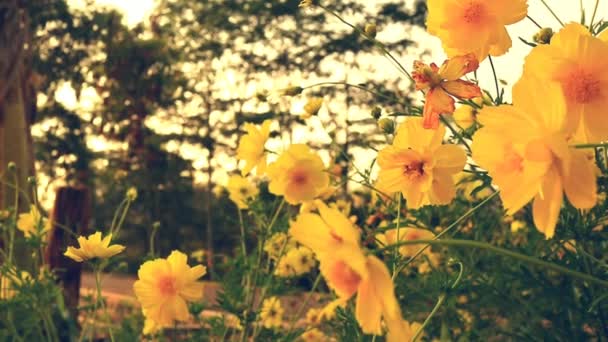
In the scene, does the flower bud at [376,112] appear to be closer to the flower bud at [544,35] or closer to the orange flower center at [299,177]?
the orange flower center at [299,177]

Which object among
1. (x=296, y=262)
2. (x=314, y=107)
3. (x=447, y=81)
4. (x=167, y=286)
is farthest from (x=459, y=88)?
(x=296, y=262)

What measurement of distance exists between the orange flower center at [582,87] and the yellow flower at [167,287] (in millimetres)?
733

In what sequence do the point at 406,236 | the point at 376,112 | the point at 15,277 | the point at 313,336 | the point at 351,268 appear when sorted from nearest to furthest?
the point at 351,268 < the point at 376,112 < the point at 406,236 < the point at 15,277 < the point at 313,336

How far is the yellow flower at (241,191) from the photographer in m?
2.21

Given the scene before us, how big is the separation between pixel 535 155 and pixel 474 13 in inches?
15.6

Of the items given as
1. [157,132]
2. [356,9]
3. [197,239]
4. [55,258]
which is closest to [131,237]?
[197,239]

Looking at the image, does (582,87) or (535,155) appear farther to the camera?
(582,87)

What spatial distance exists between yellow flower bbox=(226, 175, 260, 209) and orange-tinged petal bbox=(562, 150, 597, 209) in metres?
1.55

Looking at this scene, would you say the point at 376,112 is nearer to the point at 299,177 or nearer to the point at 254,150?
the point at 299,177

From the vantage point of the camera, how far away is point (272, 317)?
119 inches

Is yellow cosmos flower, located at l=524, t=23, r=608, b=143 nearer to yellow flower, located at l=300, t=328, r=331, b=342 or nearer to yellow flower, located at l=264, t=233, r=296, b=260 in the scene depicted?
yellow flower, located at l=264, t=233, r=296, b=260

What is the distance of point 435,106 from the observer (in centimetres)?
96

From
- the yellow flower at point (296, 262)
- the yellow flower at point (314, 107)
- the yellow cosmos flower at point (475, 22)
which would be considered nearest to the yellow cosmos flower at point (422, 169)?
the yellow cosmos flower at point (475, 22)

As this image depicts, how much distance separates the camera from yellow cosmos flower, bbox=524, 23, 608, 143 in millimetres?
740
